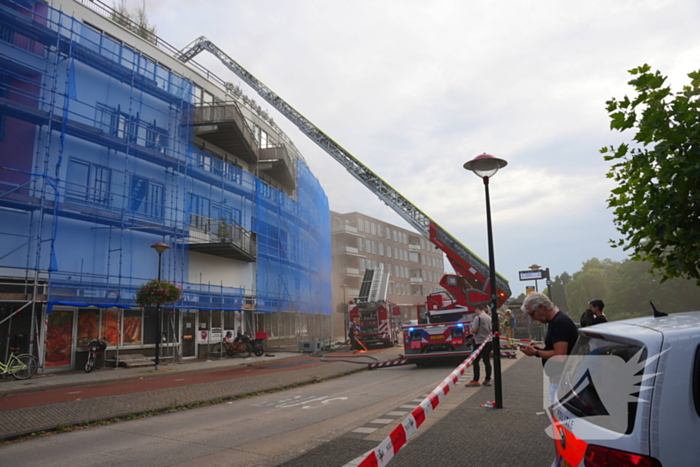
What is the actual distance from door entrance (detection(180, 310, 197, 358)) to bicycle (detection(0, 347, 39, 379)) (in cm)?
721

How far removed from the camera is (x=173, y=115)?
22.2 metres

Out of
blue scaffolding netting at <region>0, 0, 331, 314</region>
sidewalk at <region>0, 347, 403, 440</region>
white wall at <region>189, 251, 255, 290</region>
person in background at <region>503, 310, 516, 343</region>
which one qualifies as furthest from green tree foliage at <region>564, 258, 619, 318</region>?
sidewalk at <region>0, 347, 403, 440</region>

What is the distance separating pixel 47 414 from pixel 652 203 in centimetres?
958

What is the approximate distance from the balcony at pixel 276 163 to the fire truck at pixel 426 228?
6.84ft

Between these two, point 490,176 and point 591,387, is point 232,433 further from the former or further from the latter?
point 490,176

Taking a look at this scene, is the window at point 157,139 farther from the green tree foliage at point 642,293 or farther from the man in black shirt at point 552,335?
the green tree foliage at point 642,293

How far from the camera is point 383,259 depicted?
68625mm

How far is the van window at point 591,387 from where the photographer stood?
88.7 inches

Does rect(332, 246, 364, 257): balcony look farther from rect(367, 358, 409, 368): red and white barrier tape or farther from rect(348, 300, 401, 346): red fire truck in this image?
rect(367, 358, 409, 368): red and white barrier tape

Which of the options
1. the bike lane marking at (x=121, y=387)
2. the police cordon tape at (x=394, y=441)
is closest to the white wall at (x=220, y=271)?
the bike lane marking at (x=121, y=387)

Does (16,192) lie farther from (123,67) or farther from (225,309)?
(225,309)

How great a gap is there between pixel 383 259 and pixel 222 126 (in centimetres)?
4712

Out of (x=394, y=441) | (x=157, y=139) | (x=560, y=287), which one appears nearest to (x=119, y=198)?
(x=157, y=139)

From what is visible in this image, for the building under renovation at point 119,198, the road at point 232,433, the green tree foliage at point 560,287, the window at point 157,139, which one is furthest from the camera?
the green tree foliage at point 560,287
